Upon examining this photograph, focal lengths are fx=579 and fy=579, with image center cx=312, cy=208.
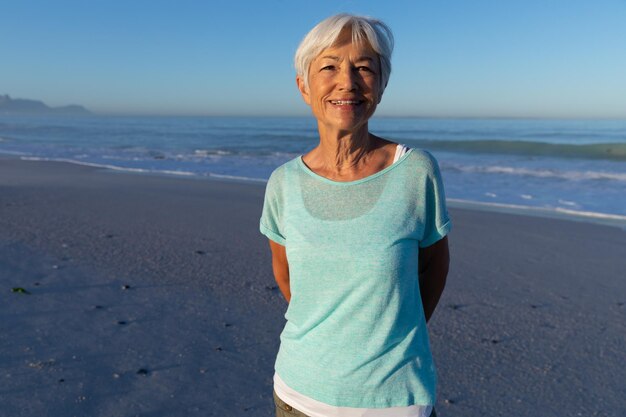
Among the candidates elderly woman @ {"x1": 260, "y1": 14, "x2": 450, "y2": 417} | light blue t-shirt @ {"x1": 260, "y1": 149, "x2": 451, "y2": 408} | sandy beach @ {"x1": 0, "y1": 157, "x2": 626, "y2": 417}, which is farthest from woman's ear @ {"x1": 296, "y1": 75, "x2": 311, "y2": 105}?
sandy beach @ {"x1": 0, "y1": 157, "x2": 626, "y2": 417}

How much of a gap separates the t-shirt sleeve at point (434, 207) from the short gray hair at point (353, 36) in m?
0.32

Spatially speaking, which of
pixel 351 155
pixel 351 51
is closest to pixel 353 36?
pixel 351 51

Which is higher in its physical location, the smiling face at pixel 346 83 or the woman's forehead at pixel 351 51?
the woman's forehead at pixel 351 51

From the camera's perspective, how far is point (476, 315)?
15.5 ft

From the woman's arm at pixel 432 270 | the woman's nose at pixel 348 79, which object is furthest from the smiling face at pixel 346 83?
the woman's arm at pixel 432 270

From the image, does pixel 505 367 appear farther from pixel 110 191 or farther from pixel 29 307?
pixel 110 191

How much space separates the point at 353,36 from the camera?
63.8 inches

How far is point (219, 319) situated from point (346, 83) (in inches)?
124

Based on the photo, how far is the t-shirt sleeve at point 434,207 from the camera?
1.59m

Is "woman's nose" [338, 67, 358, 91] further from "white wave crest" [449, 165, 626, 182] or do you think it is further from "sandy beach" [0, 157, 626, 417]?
"white wave crest" [449, 165, 626, 182]

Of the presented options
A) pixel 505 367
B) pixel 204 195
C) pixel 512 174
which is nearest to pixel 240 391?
pixel 505 367

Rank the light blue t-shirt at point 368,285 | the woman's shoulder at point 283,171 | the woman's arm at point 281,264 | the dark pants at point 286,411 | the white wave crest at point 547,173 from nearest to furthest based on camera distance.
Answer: the light blue t-shirt at point 368,285 → the dark pants at point 286,411 → the woman's shoulder at point 283,171 → the woman's arm at point 281,264 → the white wave crest at point 547,173

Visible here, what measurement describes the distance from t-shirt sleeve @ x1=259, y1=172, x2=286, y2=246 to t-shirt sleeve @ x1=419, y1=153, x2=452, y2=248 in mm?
446

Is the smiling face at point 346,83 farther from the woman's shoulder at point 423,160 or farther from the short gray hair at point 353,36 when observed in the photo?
the woman's shoulder at point 423,160
